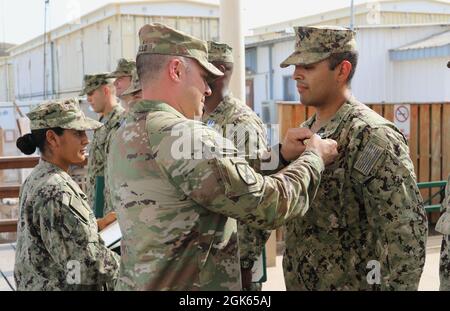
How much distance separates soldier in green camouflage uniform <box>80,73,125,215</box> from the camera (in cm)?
563

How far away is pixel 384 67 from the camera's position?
18266mm

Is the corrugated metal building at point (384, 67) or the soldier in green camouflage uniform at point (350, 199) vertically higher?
the corrugated metal building at point (384, 67)

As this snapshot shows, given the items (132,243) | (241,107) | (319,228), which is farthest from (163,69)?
(241,107)

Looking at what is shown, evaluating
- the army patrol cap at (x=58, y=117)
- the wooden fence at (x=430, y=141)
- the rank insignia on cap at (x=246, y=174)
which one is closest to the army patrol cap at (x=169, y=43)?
the rank insignia on cap at (x=246, y=174)

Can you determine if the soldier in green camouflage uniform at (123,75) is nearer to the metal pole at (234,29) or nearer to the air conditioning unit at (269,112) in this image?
the metal pole at (234,29)

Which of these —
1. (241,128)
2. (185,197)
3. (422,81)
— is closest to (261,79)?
(422,81)

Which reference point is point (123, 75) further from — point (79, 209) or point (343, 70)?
point (343, 70)

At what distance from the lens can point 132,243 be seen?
211cm

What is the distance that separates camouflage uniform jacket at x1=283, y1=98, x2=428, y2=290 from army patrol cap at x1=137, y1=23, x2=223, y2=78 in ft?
2.61

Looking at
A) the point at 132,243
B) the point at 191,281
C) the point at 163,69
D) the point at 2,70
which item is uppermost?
the point at 2,70

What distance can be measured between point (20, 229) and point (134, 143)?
1129 mm

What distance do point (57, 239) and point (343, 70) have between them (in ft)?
4.98

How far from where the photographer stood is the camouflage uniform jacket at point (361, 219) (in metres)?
2.38
